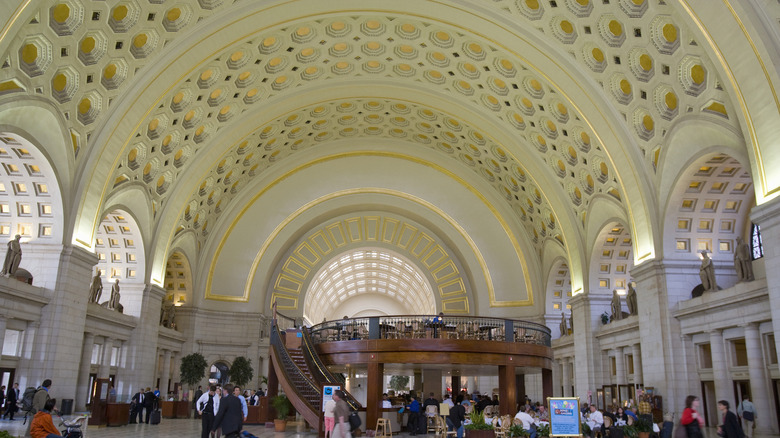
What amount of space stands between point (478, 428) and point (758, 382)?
770 cm

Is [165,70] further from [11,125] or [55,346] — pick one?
[55,346]

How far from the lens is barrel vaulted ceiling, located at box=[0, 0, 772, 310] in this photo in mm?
16375

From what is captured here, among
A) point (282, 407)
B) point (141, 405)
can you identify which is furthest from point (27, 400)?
point (282, 407)

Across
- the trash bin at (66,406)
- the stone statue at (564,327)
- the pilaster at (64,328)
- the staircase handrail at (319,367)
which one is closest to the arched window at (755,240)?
the stone statue at (564,327)

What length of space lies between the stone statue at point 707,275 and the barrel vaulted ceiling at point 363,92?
1.53 metres

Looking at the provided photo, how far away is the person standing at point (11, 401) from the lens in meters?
15.7

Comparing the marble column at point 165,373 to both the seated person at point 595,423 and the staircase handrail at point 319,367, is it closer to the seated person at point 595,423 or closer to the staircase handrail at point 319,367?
the staircase handrail at point 319,367

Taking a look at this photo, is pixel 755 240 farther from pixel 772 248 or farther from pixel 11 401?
pixel 11 401

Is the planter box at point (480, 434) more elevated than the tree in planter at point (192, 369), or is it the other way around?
the tree in planter at point (192, 369)

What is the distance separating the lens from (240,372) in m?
27.2

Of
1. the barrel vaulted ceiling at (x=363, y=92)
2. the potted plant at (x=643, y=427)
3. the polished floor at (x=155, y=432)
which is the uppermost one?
the barrel vaulted ceiling at (x=363, y=92)

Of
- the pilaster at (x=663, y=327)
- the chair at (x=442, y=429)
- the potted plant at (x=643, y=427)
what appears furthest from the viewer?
the pilaster at (x=663, y=327)

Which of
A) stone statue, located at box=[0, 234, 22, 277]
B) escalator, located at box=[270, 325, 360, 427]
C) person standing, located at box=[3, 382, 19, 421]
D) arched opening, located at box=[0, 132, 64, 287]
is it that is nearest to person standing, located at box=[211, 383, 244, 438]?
escalator, located at box=[270, 325, 360, 427]

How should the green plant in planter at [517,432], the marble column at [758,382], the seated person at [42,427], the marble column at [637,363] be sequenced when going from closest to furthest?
the seated person at [42,427] < the green plant in planter at [517,432] < the marble column at [758,382] < the marble column at [637,363]
